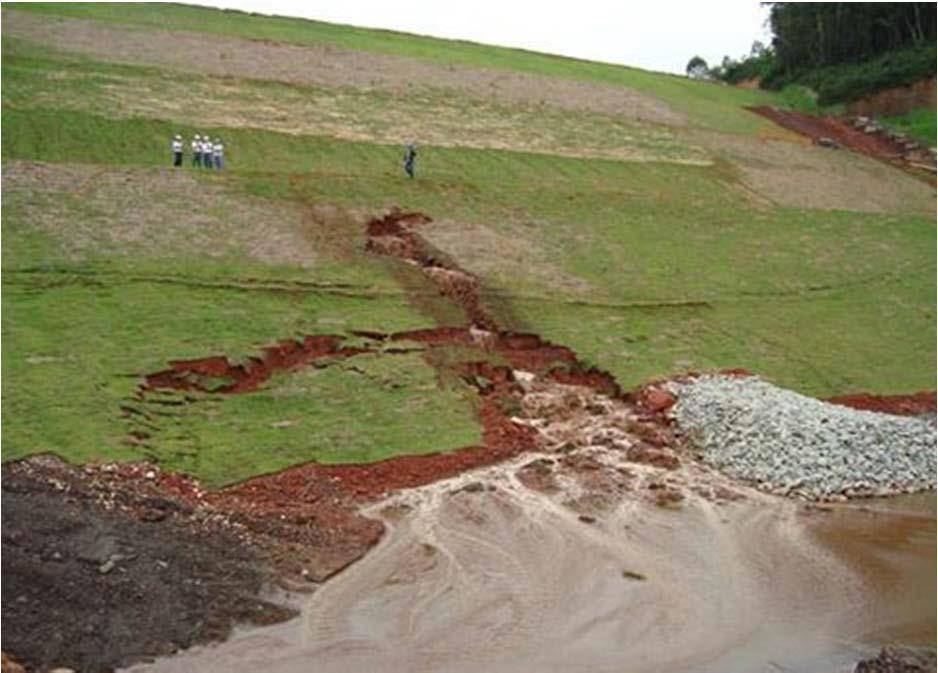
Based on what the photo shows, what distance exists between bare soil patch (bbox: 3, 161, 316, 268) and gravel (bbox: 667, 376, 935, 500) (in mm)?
12562

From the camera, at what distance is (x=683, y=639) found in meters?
17.1

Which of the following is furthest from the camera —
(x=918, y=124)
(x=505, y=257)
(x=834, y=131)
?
(x=834, y=131)

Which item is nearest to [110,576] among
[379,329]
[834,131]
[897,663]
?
[897,663]

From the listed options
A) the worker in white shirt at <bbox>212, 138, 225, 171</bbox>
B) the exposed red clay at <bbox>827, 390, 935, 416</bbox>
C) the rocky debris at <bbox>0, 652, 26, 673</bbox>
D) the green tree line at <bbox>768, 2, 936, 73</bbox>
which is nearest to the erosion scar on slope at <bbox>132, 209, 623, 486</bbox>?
the exposed red clay at <bbox>827, 390, 935, 416</bbox>

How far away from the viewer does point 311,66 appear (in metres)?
56.4

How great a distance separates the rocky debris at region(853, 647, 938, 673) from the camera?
15.4m

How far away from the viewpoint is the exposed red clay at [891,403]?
28.5m

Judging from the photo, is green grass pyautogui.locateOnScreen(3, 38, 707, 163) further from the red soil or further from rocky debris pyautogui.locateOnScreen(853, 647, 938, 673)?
rocky debris pyautogui.locateOnScreen(853, 647, 938, 673)

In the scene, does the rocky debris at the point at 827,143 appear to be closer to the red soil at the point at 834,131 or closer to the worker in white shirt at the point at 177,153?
the red soil at the point at 834,131

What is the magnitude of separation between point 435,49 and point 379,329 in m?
41.9

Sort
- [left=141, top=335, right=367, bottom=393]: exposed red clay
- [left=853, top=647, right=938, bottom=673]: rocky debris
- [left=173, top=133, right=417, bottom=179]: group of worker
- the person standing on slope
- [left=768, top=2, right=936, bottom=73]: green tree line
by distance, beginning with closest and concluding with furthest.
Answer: [left=853, top=647, right=938, bottom=673]: rocky debris → [left=141, top=335, right=367, bottom=393]: exposed red clay → [left=173, top=133, right=417, bottom=179]: group of worker → the person standing on slope → [left=768, top=2, right=936, bottom=73]: green tree line

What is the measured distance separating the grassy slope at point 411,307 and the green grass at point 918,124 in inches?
570

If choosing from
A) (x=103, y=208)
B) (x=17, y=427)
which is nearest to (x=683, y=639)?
(x=17, y=427)

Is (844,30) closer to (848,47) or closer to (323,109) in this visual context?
(848,47)
